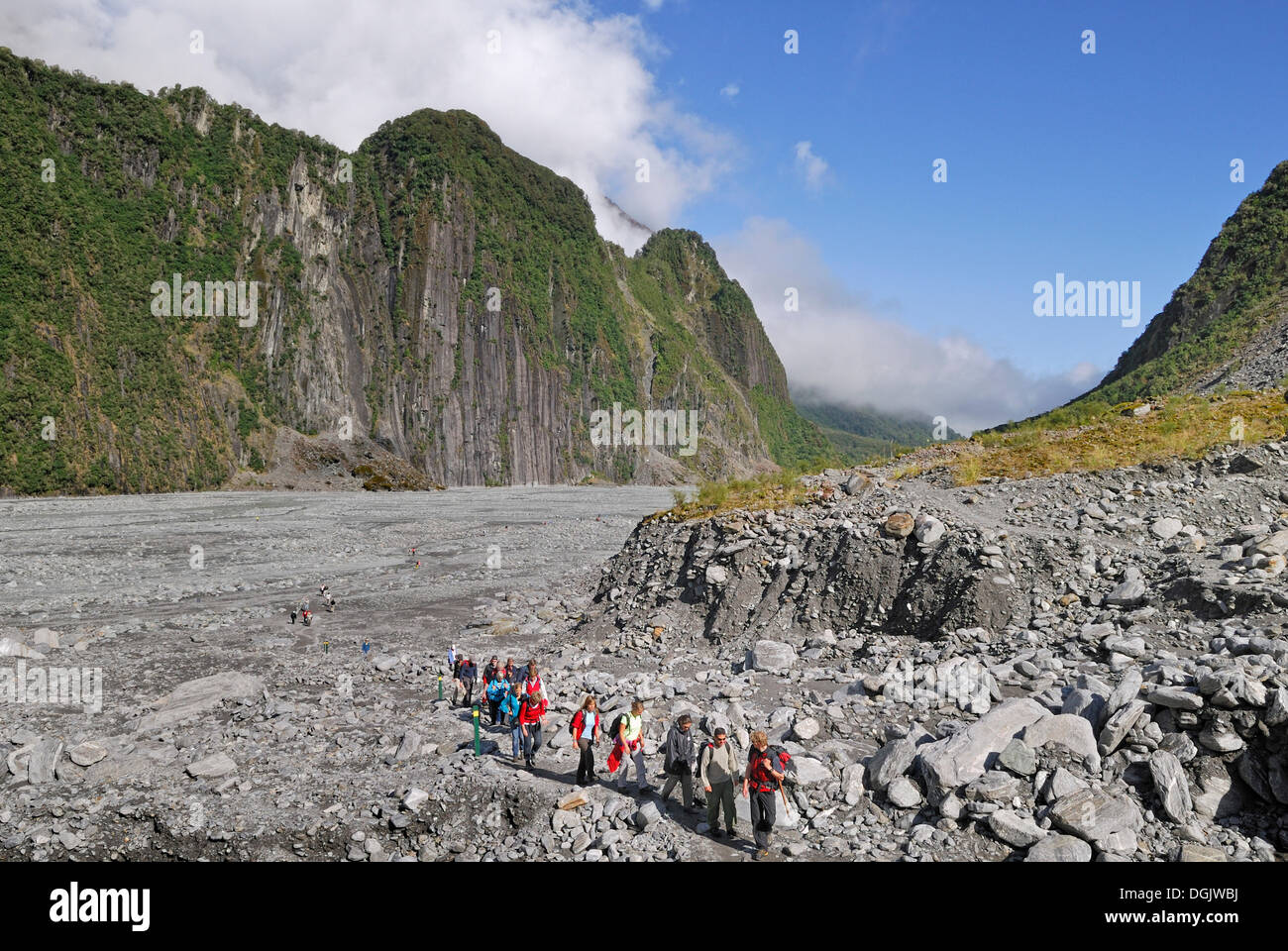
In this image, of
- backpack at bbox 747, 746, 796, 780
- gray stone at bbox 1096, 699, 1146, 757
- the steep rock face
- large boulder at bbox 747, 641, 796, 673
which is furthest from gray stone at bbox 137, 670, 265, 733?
the steep rock face

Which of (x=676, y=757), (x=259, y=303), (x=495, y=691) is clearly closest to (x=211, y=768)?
(x=495, y=691)

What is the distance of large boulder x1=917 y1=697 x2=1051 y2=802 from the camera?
8484 mm

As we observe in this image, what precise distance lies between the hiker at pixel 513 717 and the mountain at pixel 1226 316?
3862 centimetres

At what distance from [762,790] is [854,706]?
4.53 meters

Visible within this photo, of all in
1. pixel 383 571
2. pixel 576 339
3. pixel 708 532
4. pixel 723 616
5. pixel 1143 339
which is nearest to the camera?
pixel 723 616

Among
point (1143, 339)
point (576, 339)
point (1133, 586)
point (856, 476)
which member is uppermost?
point (576, 339)

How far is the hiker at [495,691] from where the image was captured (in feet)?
43.2

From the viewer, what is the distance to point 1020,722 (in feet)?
30.0

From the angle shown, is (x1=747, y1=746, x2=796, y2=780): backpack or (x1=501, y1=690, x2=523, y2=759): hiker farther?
(x1=501, y1=690, x2=523, y2=759): hiker

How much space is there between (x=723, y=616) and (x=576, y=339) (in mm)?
187902

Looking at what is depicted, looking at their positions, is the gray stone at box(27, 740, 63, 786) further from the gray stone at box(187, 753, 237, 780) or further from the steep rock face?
the steep rock face

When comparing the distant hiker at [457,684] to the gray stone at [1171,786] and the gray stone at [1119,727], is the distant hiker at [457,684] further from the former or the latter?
the gray stone at [1171,786]

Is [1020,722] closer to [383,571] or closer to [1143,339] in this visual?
[383,571]
